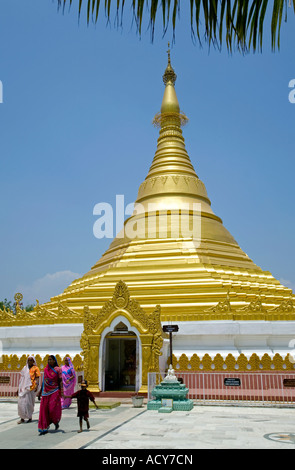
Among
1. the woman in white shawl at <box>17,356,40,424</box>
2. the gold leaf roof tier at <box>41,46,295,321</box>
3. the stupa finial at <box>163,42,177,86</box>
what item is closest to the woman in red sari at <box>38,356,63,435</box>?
the woman in white shawl at <box>17,356,40,424</box>

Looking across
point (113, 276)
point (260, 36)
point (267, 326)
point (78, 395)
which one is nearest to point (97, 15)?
point (260, 36)

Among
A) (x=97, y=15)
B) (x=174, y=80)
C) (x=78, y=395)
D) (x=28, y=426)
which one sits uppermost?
(x=174, y=80)

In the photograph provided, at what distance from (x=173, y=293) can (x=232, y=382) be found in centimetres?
460

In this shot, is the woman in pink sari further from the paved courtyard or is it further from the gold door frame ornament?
the gold door frame ornament

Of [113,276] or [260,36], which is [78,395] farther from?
[113,276]

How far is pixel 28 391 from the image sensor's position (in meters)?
10.8

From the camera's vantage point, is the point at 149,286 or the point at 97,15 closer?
the point at 97,15

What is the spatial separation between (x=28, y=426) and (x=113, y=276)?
33.1 feet

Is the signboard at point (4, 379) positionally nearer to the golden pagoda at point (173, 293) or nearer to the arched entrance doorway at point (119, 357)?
the golden pagoda at point (173, 293)

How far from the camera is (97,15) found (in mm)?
3330

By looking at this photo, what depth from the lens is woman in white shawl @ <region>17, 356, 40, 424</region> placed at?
1055 cm

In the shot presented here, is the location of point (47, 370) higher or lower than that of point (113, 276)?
lower

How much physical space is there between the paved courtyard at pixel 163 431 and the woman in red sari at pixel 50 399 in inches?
9.6

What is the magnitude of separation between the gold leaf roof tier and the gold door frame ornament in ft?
4.28
